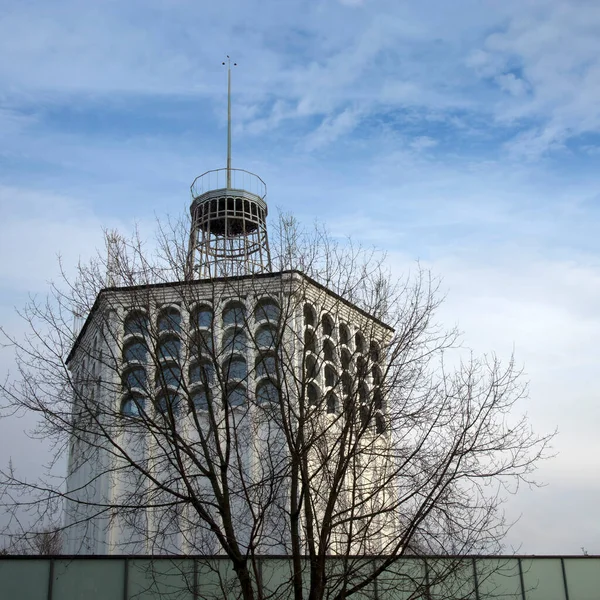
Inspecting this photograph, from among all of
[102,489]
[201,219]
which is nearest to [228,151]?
[201,219]

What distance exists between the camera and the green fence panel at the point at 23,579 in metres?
17.6

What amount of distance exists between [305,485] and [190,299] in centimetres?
455

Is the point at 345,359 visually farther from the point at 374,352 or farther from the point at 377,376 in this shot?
the point at 374,352

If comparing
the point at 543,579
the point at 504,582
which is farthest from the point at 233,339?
the point at 543,579

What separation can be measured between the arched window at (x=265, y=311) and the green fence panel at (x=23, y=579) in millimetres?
7797

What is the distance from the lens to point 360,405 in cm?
1524

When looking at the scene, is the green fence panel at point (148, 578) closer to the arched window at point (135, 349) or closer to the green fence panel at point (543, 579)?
the arched window at point (135, 349)

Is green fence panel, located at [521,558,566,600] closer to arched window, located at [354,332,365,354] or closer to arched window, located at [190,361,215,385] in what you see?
arched window, located at [354,332,365,354]

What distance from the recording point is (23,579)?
1772 centimetres

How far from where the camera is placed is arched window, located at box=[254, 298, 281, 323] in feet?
53.2

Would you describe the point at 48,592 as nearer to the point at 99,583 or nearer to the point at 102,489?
the point at 99,583

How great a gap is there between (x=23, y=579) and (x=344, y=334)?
30.9 ft

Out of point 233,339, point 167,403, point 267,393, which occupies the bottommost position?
point 167,403

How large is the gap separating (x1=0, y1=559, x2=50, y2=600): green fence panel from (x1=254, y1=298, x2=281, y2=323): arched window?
780cm
